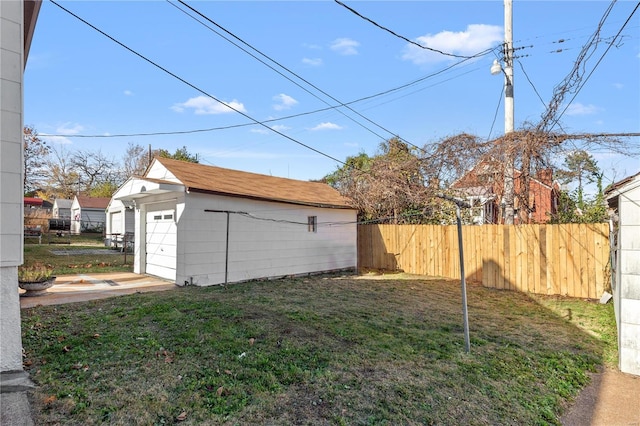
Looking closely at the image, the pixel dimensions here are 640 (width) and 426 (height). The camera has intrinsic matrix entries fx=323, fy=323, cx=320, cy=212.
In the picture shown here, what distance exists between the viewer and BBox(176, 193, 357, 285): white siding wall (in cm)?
835

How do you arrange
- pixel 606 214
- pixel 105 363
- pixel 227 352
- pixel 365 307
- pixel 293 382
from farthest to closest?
pixel 606 214 < pixel 365 307 < pixel 227 352 < pixel 105 363 < pixel 293 382

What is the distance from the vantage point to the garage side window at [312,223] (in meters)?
11.6

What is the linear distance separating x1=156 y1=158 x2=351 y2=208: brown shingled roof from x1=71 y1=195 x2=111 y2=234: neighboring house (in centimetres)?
2405

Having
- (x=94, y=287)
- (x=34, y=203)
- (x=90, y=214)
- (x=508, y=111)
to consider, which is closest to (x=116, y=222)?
(x=90, y=214)

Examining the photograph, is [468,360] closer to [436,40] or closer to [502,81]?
[436,40]

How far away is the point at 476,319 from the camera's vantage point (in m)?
6.11

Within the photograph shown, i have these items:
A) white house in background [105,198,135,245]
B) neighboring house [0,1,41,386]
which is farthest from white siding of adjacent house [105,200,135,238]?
neighboring house [0,1,41,386]

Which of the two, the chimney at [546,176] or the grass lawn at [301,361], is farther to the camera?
the chimney at [546,176]

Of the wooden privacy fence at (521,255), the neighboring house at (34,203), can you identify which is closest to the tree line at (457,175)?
the wooden privacy fence at (521,255)

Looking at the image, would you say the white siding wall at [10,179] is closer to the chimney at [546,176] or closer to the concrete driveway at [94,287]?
the concrete driveway at [94,287]

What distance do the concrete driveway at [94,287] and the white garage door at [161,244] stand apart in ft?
0.94

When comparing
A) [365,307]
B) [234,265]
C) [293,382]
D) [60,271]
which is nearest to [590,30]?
[365,307]

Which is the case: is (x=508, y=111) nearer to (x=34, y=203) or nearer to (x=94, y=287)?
(x=94, y=287)

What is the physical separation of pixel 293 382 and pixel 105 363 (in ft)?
6.94
